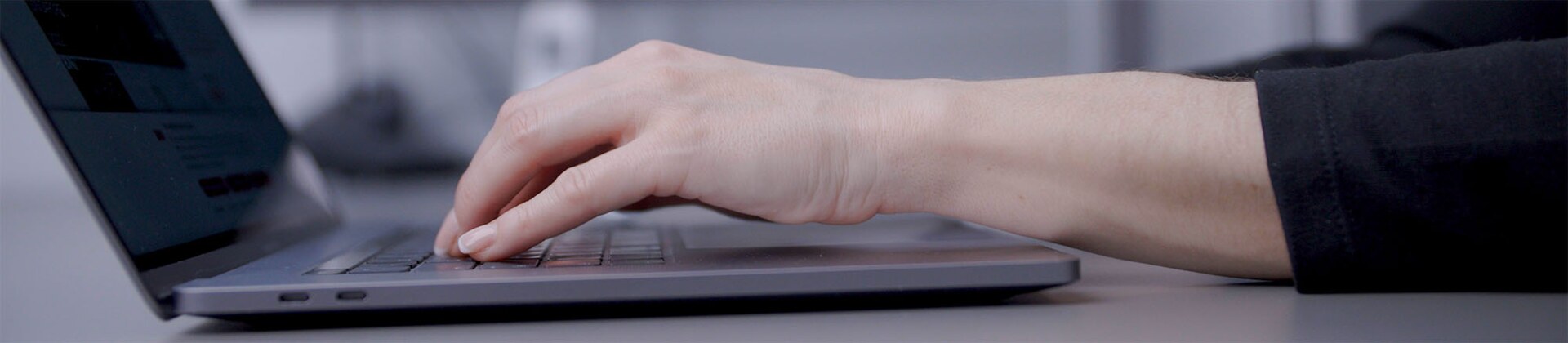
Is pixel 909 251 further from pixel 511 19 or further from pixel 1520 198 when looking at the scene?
pixel 511 19

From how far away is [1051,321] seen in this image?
42 centimetres

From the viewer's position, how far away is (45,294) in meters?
0.54

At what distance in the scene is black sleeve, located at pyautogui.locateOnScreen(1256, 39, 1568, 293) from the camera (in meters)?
0.44

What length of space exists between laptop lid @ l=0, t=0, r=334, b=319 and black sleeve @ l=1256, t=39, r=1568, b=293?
42 centimetres

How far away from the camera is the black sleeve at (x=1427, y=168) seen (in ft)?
1.44

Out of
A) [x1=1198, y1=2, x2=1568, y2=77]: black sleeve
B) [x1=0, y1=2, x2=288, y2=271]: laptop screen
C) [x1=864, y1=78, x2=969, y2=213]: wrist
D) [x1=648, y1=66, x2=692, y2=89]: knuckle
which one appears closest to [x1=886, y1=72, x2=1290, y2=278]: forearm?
[x1=864, y1=78, x2=969, y2=213]: wrist

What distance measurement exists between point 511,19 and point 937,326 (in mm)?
2631

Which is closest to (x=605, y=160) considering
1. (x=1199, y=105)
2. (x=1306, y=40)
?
(x=1199, y=105)

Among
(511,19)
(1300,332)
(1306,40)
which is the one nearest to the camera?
(1300,332)

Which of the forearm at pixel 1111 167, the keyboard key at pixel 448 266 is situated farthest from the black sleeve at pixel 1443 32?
the keyboard key at pixel 448 266

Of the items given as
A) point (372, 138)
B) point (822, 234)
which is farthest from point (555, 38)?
point (822, 234)

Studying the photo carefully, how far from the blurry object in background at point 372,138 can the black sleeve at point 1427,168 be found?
2.03 metres

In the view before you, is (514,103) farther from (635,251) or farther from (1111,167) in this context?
(1111,167)

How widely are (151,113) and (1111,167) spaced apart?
451 millimetres
